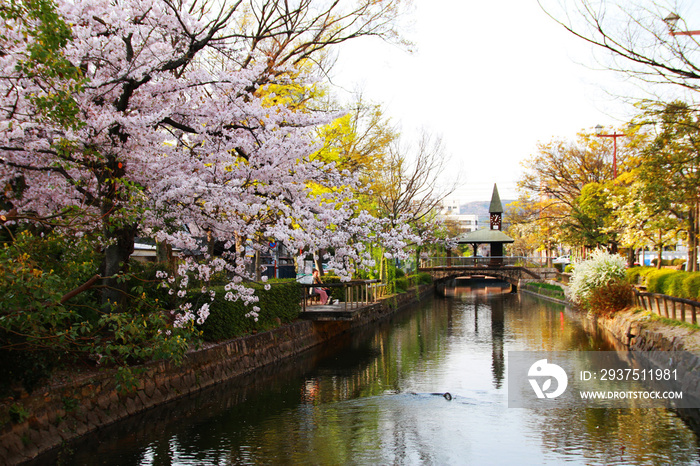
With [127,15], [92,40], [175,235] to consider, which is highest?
[127,15]

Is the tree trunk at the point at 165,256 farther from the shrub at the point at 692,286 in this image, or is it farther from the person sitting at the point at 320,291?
the shrub at the point at 692,286

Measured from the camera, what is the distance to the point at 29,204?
9070 mm

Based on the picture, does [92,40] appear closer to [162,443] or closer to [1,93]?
[1,93]

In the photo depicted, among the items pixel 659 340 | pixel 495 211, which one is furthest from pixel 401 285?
pixel 495 211

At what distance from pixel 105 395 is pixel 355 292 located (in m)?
14.5

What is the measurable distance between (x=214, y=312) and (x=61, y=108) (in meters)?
6.82

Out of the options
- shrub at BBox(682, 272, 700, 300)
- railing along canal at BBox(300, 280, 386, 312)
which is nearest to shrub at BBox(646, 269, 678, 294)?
shrub at BBox(682, 272, 700, 300)

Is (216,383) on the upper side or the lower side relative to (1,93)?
lower

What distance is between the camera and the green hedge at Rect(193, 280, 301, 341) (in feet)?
42.0

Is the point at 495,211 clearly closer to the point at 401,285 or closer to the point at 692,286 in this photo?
the point at 401,285

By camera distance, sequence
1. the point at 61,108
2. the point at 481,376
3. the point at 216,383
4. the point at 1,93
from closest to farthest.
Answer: the point at 61,108 < the point at 1,93 < the point at 216,383 < the point at 481,376

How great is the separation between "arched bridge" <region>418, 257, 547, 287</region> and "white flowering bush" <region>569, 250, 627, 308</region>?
23.9 meters

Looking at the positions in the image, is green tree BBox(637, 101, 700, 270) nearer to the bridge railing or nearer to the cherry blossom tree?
the cherry blossom tree

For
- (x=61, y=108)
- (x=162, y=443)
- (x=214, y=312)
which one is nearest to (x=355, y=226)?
(x=214, y=312)
